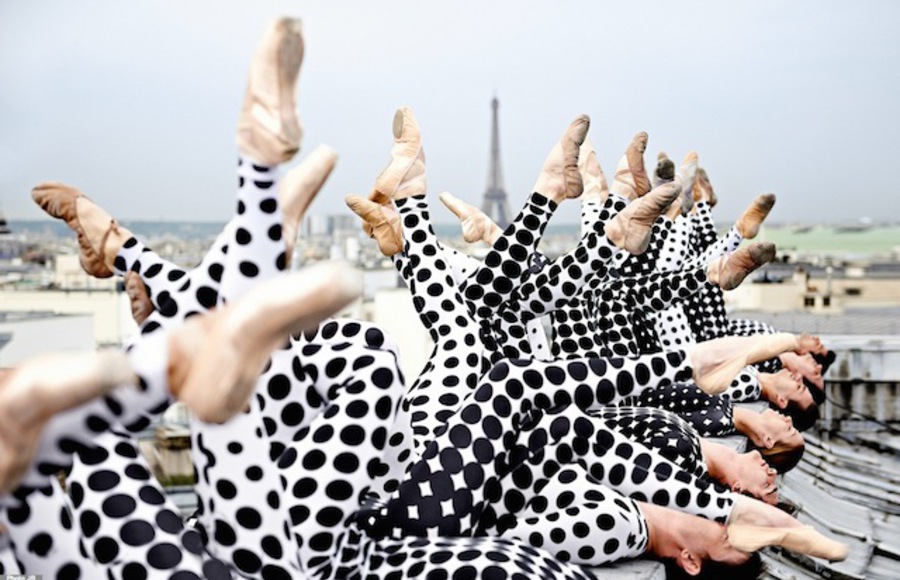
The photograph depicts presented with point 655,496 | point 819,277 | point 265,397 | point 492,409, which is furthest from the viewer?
point 819,277

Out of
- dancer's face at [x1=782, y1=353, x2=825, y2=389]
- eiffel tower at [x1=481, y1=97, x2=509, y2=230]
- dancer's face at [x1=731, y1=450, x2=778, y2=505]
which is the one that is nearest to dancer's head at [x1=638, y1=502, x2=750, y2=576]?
dancer's face at [x1=731, y1=450, x2=778, y2=505]

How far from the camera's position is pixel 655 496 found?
106 inches

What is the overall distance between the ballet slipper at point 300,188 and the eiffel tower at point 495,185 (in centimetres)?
1799

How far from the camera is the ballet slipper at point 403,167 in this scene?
10.4 feet

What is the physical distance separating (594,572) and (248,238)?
1.24 meters

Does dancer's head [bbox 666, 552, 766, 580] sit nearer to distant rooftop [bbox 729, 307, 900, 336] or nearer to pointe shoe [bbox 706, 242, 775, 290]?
pointe shoe [bbox 706, 242, 775, 290]

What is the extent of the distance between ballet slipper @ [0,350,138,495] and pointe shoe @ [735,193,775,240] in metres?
4.20

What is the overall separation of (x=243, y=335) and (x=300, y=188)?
41 centimetres

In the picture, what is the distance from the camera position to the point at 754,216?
514 cm

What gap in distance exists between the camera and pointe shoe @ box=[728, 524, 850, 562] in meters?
2.48

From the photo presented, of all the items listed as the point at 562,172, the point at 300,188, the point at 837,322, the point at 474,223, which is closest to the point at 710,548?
the point at 562,172

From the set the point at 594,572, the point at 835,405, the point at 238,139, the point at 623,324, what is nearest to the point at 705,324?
the point at 623,324

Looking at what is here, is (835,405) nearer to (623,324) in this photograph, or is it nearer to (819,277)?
(623,324)

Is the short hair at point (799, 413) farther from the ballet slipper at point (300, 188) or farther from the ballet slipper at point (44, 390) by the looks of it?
the ballet slipper at point (44, 390)
